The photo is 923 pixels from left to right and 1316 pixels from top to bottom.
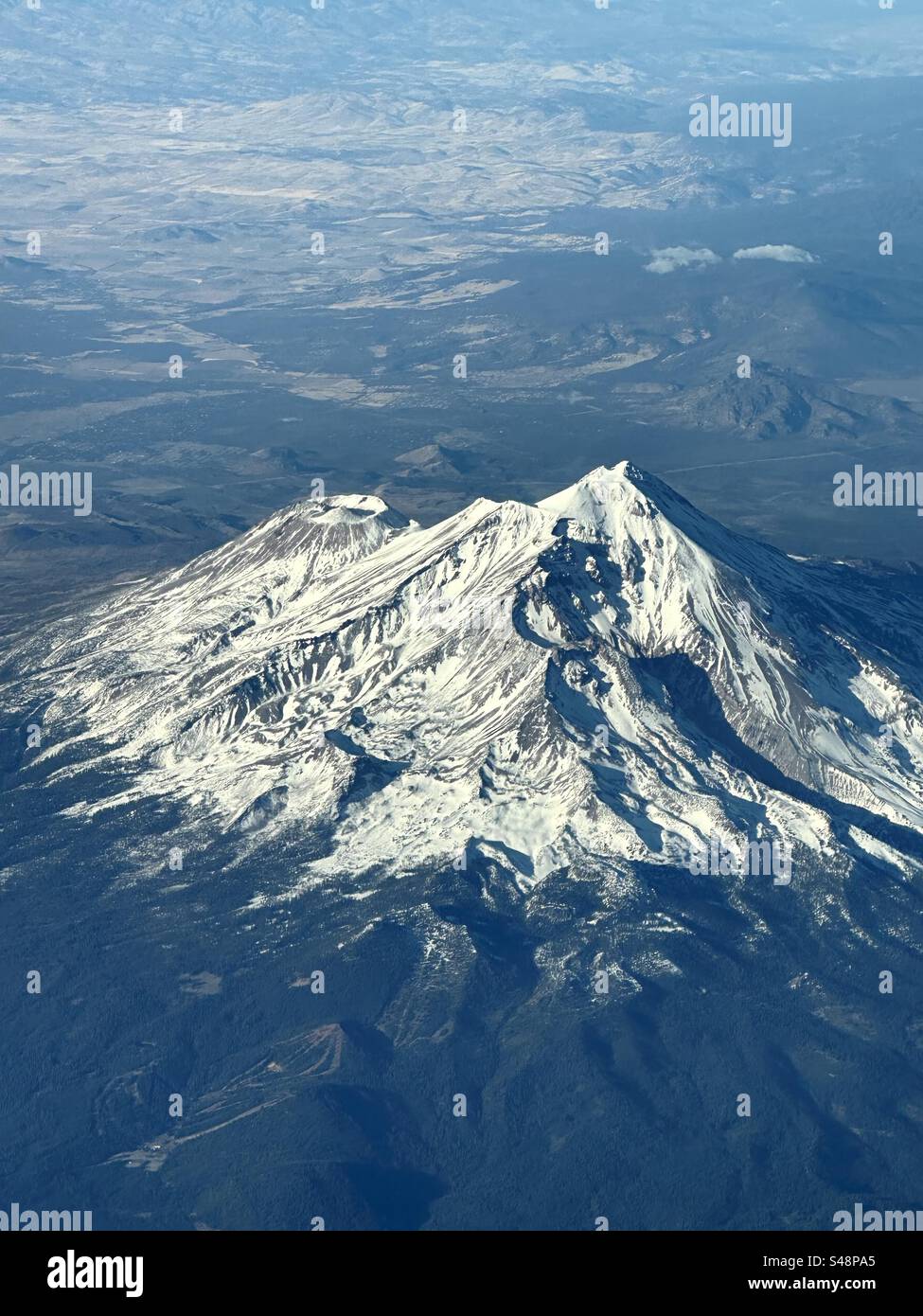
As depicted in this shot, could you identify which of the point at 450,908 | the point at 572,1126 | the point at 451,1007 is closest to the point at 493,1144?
the point at 572,1126

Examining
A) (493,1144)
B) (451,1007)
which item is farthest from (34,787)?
(493,1144)

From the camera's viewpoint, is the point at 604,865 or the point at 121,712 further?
the point at 121,712

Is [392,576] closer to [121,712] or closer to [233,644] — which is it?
[233,644]

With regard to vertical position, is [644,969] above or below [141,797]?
below

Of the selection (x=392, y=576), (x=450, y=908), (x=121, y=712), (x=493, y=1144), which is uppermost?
(x=392, y=576)

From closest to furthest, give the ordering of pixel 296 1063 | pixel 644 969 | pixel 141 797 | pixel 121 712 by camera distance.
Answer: pixel 296 1063 → pixel 644 969 → pixel 141 797 → pixel 121 712

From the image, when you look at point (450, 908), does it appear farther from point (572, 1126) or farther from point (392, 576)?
point (392, 576)

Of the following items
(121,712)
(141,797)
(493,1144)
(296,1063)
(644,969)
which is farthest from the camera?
(121,712)
